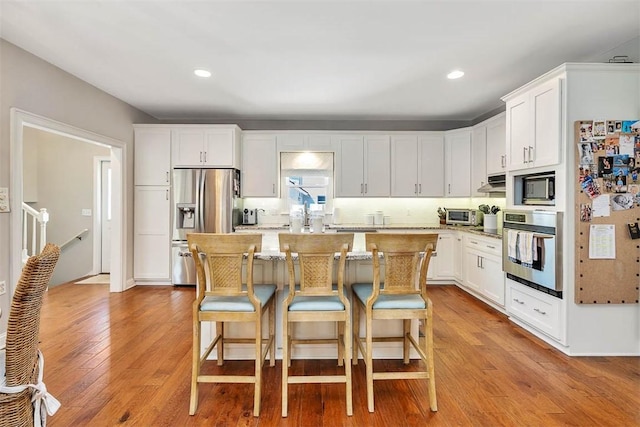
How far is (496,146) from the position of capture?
4496 millimetres

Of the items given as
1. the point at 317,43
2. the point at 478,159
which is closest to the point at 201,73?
the point at 317,43

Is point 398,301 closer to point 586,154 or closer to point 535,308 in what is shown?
point 535,308

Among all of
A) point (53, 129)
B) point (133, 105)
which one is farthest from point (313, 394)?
point (133, 105)

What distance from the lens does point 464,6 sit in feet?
7.77

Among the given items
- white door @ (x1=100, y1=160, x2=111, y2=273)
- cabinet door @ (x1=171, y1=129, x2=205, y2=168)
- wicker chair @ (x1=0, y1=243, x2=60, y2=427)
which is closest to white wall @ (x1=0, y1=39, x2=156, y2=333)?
cabinet door @ (x1=171, y1=129, x2=205, y2=168)

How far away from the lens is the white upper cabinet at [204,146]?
502 centimetres

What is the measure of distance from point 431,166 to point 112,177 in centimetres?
Result: 492

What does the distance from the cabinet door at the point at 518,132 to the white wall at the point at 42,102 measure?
4.82 m

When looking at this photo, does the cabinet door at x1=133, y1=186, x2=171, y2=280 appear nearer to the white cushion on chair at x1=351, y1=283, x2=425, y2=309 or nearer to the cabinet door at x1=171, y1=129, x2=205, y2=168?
the cabinet door at x1=171, y1=129, x2=205, y2=168

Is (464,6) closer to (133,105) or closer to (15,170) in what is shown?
(15,170)

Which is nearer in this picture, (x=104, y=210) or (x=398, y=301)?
(x=398, y=301)

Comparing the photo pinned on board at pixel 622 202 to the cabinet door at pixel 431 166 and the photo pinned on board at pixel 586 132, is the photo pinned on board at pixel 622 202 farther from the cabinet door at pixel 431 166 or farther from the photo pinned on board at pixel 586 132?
the cabinet door at pixel 431 166

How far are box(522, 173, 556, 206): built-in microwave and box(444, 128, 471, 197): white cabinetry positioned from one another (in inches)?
71.5

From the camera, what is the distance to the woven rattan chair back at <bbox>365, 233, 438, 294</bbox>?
6.50 feet
